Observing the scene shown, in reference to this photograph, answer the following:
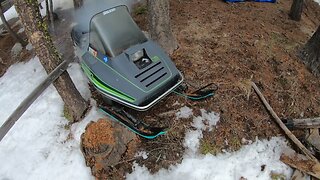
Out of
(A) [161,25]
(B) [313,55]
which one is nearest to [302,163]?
(B) [313,55]

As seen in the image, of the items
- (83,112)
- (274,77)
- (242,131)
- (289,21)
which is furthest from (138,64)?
(289,21)

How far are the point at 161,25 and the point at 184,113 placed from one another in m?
1.71

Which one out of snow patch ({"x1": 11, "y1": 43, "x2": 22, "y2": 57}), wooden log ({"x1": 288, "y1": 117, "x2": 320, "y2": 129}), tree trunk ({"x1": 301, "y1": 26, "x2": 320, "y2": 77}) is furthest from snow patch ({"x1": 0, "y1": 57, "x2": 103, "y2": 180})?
tree trunk ({"x1": 301, "y1": 26, "x2": 320, "y2": 77})

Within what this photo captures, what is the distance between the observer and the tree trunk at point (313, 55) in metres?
5.39

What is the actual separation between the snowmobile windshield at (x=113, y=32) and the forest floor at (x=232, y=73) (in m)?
1.02

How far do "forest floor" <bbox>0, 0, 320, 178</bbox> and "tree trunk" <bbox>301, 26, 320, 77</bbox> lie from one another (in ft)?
0.36

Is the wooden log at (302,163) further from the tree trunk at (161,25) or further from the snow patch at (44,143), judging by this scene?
the snow patch at (44,143)

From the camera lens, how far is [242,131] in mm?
4703

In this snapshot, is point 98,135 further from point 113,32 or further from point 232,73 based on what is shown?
point 232,73

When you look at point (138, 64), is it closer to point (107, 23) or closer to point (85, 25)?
point (107, 23)

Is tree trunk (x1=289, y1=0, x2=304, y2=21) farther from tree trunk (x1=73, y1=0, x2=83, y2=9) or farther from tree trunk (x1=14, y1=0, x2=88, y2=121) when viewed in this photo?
tree trunk (x1=14, y1=0, x2=88, y2=121)

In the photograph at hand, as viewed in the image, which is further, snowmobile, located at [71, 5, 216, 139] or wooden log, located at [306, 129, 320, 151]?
wooden log, located at [306, 129, 320, 151]

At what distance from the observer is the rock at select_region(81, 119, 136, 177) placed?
13.5ft

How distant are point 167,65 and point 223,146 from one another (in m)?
1.45
